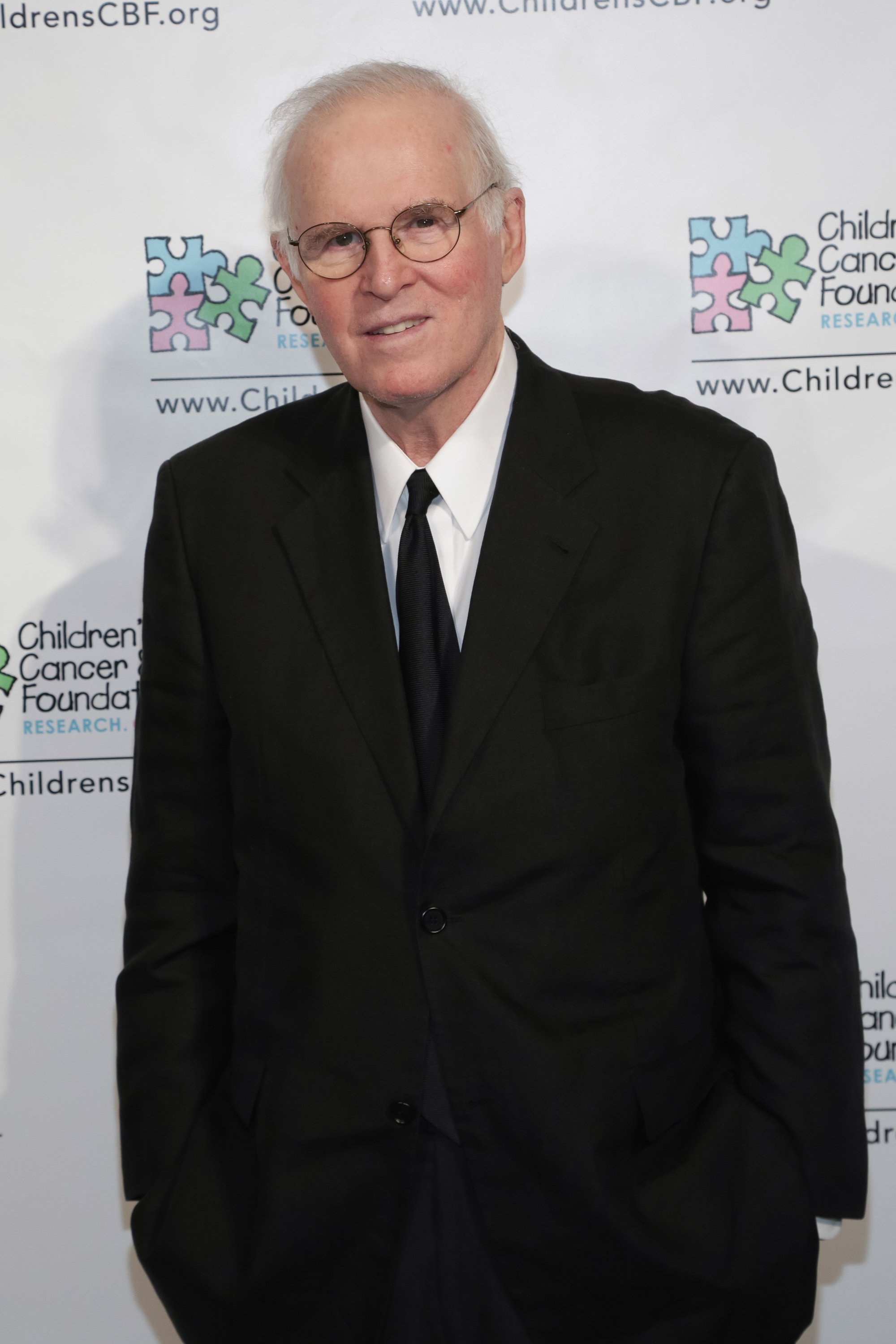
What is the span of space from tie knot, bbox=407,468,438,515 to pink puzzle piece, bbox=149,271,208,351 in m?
0.76

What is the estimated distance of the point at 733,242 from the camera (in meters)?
2.00

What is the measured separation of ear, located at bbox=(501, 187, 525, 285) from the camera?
5.04 ft

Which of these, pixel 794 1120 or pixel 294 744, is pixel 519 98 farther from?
pixel 794 1120

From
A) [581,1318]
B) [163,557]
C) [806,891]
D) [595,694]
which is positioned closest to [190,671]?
[163,557]

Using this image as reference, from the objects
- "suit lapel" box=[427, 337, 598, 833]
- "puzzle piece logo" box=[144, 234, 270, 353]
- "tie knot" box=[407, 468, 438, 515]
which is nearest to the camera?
"suit lapel" box=[427, 337, 598, 833]

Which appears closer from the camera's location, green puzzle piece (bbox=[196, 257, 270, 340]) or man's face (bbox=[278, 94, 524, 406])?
man's face (bbox=[278, 94, 524, 406])

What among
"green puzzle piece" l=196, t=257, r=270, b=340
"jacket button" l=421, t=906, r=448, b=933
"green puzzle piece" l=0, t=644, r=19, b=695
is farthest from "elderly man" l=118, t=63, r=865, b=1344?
"green puzzle piece" l=0, t=644, r=19, b=695

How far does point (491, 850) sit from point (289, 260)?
2.64 feet

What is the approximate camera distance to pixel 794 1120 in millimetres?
1442

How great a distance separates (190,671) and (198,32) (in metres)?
1.17

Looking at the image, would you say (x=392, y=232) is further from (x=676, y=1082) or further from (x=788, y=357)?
(x=676, y=1082)

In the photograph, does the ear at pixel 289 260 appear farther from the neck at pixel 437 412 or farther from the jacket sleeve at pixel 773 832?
the jacket sleeve at pixel 773 832

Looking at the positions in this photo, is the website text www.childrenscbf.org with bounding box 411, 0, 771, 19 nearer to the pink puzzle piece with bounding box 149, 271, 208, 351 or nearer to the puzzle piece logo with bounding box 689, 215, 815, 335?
the puzzle piece logo with bounding box 689, 215, 815, 335

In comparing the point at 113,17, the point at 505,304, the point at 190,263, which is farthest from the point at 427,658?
the point at 113,17
